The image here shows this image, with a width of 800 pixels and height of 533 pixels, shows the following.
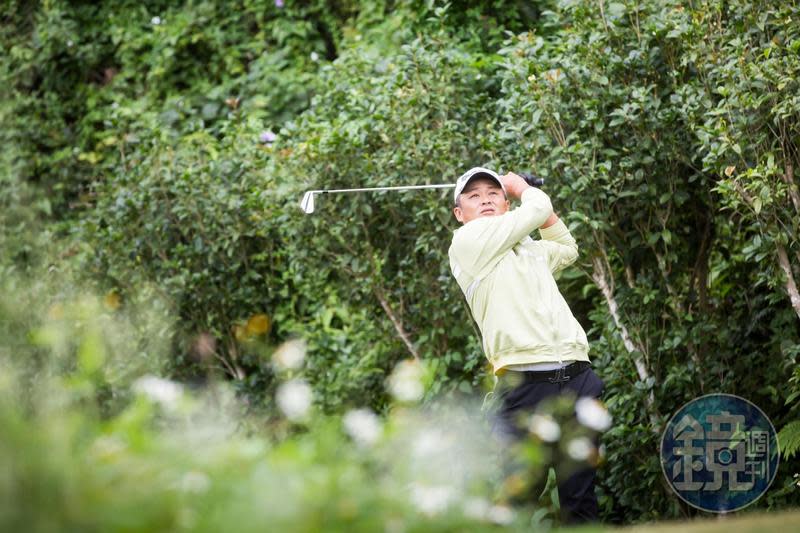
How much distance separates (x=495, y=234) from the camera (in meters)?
4.14

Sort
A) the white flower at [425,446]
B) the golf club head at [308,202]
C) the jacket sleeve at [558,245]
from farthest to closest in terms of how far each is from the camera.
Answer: the golf club head at [308,202] → the jacket sleeve at [558,245] → the white flower at [425,446]

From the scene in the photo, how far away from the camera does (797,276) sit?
4508 millimetres

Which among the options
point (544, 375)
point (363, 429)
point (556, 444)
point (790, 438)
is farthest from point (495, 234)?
point (363, 429)

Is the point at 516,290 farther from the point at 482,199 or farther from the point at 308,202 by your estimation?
the point at 308,202

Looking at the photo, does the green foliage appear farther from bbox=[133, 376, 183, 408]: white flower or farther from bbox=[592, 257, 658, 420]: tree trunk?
bbox=[133, 376, 183, 408]: white flower

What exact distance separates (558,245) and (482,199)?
1.18ft

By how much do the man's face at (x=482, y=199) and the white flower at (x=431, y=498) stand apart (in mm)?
2392

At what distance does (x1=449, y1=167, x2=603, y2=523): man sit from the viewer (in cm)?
403

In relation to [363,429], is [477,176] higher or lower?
lower

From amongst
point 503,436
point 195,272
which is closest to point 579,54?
point 503,436

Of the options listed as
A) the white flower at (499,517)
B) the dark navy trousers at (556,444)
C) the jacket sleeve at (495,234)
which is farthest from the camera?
the jacket sleeve at (495,234)

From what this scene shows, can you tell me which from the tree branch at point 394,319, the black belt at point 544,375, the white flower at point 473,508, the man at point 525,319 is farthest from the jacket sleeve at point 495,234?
the white flower at point 473,508

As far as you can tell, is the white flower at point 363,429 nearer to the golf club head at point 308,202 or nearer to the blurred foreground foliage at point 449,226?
the blurred foreground foliage at point 449,226

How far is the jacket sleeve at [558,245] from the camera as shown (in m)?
4.33
